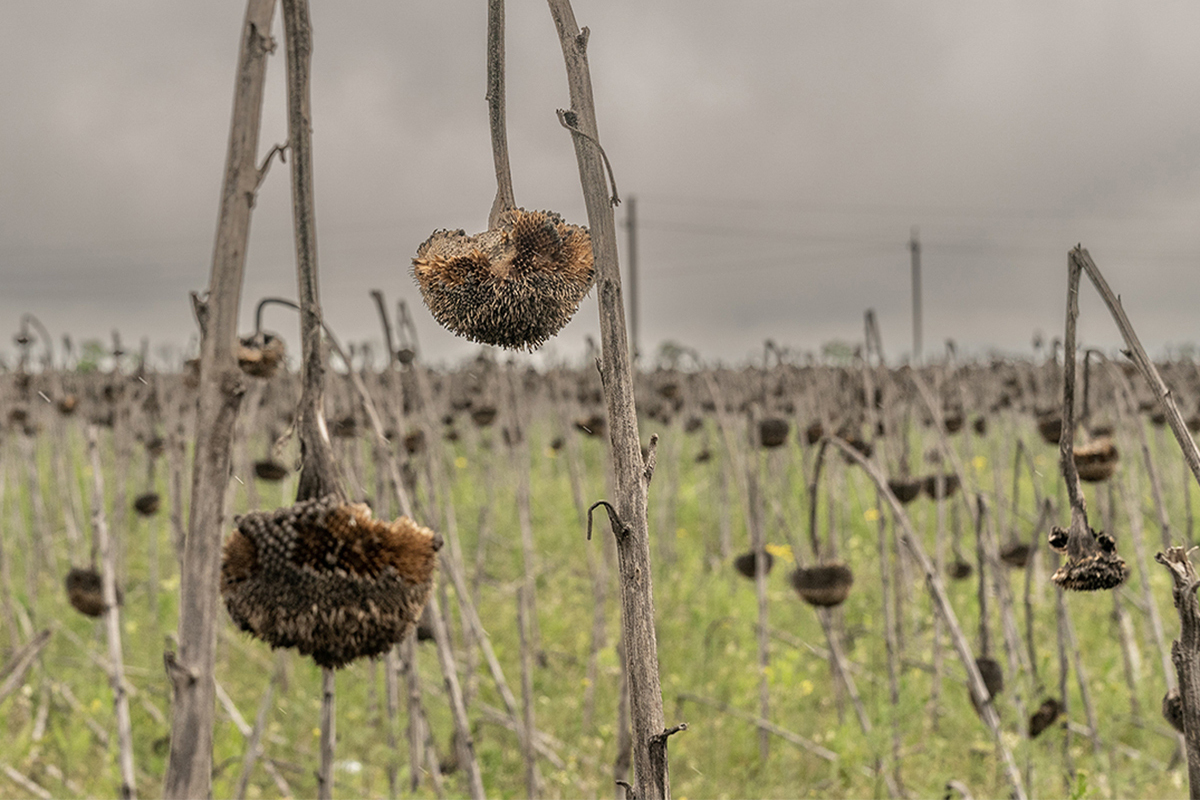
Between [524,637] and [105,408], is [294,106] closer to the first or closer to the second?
[524,637]

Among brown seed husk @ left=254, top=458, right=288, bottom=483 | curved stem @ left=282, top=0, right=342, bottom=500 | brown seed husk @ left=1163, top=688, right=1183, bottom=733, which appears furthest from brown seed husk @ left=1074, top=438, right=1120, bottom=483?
brown seed husk @ left=254, top=458, right=288, bottom=483

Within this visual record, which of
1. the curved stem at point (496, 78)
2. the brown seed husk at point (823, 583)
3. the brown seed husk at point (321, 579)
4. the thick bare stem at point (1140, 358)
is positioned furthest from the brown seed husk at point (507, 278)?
the brown seed husk at point (823, 583)

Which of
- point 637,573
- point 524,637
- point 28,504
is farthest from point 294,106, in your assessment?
point 28,504

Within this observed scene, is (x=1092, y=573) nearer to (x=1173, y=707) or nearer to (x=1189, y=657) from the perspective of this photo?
(x=1189, y=657)

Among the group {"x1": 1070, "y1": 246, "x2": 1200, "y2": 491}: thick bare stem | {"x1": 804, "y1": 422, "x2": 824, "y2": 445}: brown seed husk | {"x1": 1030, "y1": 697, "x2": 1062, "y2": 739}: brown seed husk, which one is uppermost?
{"x1": 1070, "y1": 246, "x2": 1200, "y2": 491}: thick bare stem

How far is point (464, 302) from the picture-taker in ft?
3.44

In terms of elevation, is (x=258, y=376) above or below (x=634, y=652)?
above

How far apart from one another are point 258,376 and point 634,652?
2.00m

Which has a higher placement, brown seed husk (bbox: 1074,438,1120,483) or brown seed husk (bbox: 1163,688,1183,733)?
brown seed husk (bbox: 1074,438,1120,483)

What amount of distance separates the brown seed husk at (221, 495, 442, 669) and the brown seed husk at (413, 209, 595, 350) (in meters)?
0.26

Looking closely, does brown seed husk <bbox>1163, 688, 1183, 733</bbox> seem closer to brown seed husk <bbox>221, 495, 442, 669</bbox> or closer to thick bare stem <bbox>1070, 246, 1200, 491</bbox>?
thick bare stem <bbox>1070, 246, 1200, 491</bbox>

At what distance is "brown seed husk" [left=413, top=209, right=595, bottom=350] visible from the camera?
105 centimetres

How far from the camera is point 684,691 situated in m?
5.08

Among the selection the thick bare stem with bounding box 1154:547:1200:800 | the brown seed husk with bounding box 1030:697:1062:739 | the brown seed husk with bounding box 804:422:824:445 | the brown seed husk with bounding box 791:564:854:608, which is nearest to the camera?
the thick bare stem with bounding box 1154:547:1200:800
